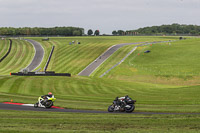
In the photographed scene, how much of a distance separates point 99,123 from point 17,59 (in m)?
103

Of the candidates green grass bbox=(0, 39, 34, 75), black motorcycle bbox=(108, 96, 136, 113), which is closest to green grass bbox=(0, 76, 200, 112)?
black motorcycle bbox=(108, 96, 136, 113)

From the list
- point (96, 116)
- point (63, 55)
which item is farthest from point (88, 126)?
point (63, 55)

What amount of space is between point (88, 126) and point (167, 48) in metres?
108

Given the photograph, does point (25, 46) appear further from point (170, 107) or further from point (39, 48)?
point (170, 107)

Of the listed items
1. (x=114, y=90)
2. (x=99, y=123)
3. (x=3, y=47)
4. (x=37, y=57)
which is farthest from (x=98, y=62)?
(x=99, y=123)

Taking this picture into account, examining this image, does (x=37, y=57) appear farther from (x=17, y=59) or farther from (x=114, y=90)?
(x=114, y=90)

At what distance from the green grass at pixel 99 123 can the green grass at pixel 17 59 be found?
247 ft

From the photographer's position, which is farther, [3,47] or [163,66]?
[3,47]

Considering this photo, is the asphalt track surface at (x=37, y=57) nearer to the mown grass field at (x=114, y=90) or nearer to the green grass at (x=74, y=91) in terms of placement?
the mown grass field at (x=114, y=90)

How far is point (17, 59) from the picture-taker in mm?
120250

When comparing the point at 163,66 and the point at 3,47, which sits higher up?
the point at 3,47

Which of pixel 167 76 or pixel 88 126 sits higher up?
pixel 88 126

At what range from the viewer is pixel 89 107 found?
3247 centimetres

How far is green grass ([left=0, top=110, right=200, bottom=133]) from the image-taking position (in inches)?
821
